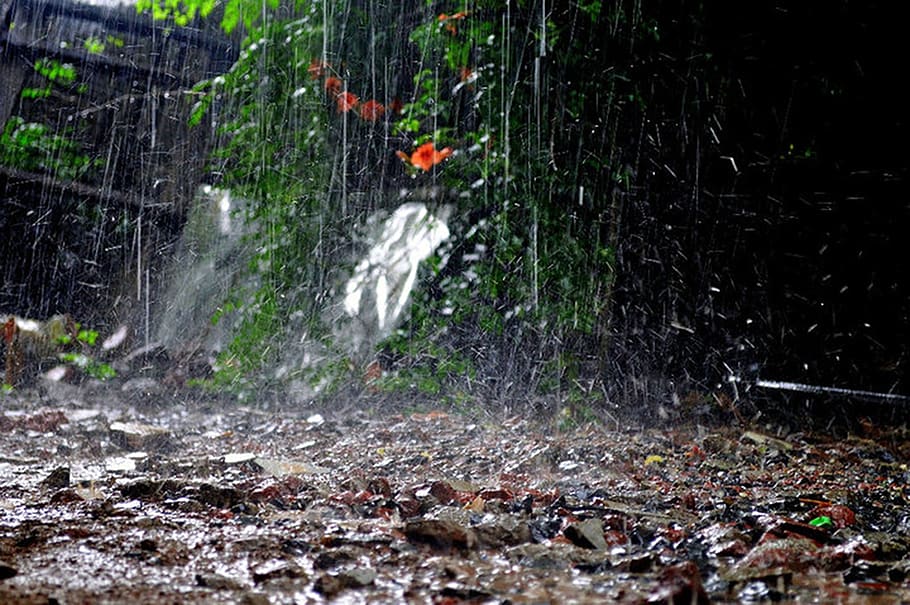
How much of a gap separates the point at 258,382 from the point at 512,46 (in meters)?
2.30

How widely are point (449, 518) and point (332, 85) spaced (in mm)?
3576

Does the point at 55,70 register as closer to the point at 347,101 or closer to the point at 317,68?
the point at 317,68

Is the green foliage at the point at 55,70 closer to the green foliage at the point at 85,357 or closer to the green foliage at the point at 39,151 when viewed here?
the green foliage at the point at 39,151

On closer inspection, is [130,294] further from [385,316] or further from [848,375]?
[848,375]

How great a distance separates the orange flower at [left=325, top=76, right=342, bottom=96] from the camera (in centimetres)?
490

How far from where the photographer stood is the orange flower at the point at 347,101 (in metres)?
4.81

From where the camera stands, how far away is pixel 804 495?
2.40m

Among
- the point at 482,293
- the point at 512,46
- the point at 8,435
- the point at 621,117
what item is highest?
the point at 512,46

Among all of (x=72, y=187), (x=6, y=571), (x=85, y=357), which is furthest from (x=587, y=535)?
(x=72, y=187)

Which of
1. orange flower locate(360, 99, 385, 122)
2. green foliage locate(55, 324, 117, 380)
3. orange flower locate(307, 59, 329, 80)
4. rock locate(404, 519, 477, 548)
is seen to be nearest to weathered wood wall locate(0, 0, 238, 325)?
green foliage locate(55, 324, 117, 380)

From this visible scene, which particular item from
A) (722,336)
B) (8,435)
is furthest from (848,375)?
(8,435)

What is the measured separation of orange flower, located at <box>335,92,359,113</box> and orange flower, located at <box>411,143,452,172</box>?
586 mm

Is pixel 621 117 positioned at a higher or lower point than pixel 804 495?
higher

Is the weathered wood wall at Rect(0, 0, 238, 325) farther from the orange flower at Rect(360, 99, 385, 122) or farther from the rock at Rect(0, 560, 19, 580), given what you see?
the rock at Rect(0, 560, 19, 580)
